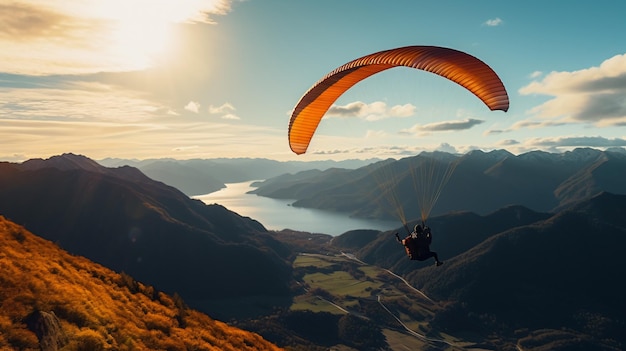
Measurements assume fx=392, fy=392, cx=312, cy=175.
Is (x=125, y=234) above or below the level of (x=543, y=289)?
above

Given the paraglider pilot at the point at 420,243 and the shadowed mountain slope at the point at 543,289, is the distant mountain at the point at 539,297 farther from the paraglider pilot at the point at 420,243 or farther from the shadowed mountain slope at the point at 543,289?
the paraglider pilot at the point at 420,243

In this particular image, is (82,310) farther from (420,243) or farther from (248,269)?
(248,269)

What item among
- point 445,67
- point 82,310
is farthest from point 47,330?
point 445,67

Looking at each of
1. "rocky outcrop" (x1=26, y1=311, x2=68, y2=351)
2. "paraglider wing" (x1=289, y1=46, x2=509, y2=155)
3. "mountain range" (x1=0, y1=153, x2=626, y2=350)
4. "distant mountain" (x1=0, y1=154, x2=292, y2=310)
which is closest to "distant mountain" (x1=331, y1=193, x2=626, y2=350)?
"mountain range" (x1=0, y1=153, x2=626, y2=350)

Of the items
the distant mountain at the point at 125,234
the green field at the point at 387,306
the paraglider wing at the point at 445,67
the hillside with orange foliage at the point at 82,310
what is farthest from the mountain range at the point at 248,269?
the paraglider wing at the point at 445,67

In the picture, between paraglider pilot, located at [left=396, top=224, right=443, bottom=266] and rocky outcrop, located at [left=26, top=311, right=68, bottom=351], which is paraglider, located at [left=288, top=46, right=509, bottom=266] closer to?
paraglider pilot, located at [left=396, top=224, right=443, bottom=266]

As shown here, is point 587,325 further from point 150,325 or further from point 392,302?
point 150,325
